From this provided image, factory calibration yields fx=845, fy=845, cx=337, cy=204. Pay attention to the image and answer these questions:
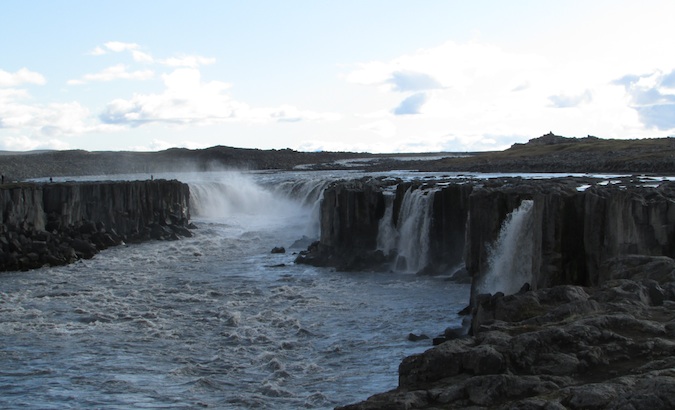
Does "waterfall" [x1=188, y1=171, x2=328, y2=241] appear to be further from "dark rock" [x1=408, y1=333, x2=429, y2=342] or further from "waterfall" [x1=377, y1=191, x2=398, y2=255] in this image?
"dark rock" [x1=408, y1=333, x2=429, y2=342]

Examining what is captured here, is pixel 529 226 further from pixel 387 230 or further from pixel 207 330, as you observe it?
pixel 387 230

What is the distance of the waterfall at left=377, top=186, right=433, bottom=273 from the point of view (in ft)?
144

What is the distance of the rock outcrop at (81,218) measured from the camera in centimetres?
4750

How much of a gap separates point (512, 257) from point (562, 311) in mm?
15249

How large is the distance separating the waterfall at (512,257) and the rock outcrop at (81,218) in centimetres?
2603

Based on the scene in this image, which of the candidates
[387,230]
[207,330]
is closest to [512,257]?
[207,330]

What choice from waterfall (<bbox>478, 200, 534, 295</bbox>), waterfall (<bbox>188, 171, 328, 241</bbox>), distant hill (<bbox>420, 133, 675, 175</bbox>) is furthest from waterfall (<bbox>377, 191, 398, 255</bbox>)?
distant hill (<bbox>420, 133, 675, 175</bbox>)

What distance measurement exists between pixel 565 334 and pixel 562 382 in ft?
5.28

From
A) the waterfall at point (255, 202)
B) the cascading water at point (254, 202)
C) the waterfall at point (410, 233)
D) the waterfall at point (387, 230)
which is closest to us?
the waterfall at point (410, 233)

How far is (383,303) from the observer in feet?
113

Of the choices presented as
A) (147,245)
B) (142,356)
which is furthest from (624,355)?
(147,245)

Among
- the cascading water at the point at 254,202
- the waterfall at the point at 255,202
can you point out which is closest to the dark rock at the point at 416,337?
the waterfall at the point at 255,202

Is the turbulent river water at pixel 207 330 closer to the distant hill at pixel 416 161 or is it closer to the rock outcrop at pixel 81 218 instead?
the rock outcrop at pixel 81 218

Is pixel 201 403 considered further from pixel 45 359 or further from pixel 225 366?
pixel 45 359
